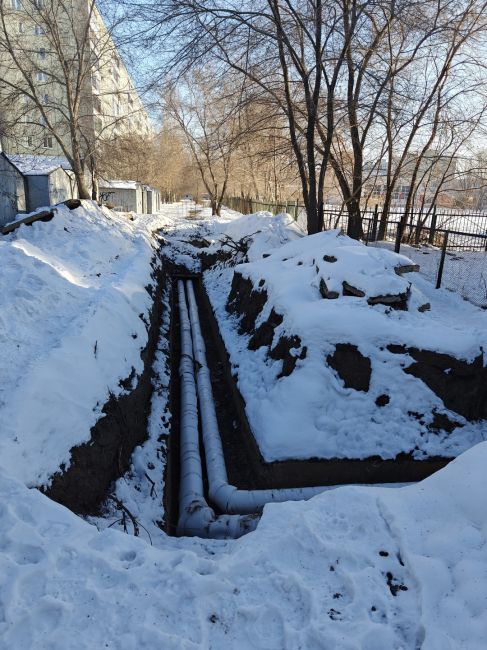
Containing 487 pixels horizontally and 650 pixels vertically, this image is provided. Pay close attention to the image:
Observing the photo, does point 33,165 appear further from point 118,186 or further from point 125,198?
point 118,186

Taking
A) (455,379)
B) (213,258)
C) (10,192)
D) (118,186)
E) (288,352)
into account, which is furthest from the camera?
(118,186)

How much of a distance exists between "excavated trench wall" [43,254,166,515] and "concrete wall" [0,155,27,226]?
12.7 meters

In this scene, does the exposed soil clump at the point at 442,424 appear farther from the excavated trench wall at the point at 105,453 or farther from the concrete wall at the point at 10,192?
the concrete wall at the point at 10,192

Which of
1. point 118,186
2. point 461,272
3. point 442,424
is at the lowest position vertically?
point 442,424

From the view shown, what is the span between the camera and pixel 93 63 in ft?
66.1

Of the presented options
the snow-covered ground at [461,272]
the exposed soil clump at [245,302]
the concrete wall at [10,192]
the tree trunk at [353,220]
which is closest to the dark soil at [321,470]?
the exposed soil clump at [245,302]

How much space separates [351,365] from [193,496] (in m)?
2.82

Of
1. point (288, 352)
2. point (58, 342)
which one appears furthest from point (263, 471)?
point (58, 342)

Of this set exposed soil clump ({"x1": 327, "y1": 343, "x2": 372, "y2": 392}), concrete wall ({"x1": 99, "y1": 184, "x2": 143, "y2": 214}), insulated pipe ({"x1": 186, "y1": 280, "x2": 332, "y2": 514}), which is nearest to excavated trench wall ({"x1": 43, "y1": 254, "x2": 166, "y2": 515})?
insulated pipe ({"x1": 186, "y1": 280, "x2": 332, "y2": 514})

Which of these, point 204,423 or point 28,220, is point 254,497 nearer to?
point 204,423

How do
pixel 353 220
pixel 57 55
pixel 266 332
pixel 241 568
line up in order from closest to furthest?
1. pixel 241 568
2. pixel 266 332
3. pixel 353 220
4. pixel 57 55

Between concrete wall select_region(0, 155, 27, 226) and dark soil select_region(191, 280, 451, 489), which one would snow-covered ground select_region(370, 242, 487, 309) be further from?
concrete wall select_region(0, 155, 27, 226)

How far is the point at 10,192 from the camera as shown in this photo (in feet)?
57.8

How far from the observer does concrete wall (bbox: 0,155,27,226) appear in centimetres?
1655
